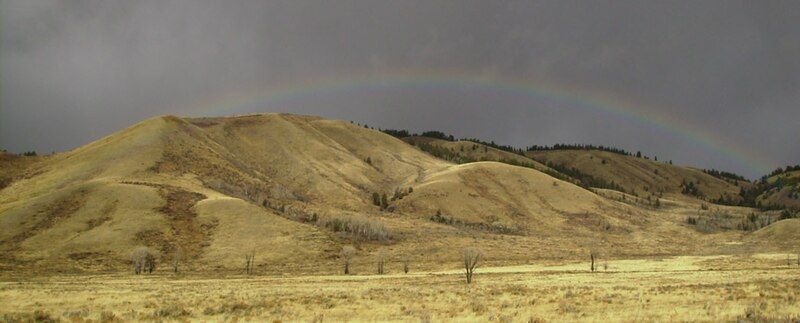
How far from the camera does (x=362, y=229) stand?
329 ft

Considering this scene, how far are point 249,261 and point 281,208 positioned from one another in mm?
40347

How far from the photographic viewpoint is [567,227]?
131875mm

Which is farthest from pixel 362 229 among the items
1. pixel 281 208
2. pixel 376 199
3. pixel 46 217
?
pixel 46 217

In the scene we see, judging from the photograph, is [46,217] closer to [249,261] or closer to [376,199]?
[249,261]

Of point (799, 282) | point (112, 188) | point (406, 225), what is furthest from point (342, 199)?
point (799, 282)

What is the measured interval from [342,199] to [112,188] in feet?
177

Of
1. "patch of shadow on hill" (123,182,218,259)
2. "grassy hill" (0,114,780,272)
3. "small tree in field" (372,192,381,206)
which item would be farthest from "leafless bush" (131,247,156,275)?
"small tree in field" (372,192,381,206)

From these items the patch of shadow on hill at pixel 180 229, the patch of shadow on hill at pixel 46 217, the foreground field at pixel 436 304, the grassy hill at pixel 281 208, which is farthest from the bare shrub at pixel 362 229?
the foreground field at pixel 436 304

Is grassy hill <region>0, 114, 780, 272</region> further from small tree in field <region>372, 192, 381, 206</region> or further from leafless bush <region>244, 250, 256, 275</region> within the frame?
leafless bush <region>244, 250, 256, 275</region>

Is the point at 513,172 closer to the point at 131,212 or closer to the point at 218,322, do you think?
the point at 131,212

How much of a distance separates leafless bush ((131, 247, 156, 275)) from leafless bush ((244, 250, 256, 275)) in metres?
11.3

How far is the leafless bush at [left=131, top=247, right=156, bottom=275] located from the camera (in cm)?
6625

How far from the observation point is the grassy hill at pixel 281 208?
80.2 metres

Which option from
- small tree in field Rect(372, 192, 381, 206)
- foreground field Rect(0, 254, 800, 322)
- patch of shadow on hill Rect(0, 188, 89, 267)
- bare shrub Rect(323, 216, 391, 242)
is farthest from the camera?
small tree in field Rect(372, 192, 381, 206)
